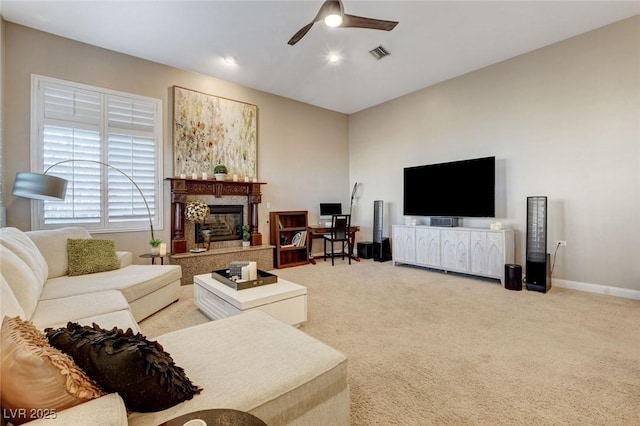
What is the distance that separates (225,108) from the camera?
17.2 ft

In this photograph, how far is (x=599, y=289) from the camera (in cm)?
376

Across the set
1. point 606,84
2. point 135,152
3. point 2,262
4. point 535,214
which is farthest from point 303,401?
point 606,84

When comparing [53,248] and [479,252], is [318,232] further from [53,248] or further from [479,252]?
[53,248]

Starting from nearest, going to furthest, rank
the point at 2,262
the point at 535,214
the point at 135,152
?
1. the point at 2,262
2. the point at 535,214
3. the point at 135,152

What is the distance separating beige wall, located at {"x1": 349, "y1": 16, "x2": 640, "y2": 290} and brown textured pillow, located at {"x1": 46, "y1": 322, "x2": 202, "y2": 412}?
4848 mm

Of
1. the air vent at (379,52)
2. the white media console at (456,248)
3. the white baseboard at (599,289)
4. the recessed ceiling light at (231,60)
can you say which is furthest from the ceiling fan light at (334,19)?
the white baseboard at (599,289)

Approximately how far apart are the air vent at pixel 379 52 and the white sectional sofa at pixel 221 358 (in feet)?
13.0

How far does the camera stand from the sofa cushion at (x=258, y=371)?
1100mm

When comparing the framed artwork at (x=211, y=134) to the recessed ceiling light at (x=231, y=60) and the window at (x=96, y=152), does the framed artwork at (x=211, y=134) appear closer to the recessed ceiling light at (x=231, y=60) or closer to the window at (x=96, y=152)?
the window at (x=96, y=152)

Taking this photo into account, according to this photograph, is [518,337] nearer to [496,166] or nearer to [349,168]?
[496,166]

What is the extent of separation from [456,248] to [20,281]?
16.3ft

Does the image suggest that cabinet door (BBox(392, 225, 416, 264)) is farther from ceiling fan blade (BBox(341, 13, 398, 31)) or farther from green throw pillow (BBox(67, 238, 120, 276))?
green throw pillow (BBox(67, 238, 120, 276))

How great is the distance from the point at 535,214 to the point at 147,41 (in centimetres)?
570

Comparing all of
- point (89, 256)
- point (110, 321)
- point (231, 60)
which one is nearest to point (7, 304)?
point (110, 321)
